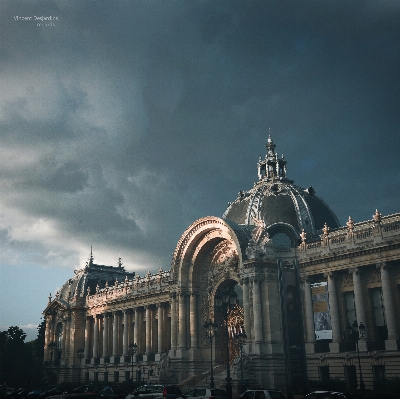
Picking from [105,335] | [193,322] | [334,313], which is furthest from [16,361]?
[334,313]

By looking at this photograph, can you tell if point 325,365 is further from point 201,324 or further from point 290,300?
point 201,324

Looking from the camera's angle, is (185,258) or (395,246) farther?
(185,258)

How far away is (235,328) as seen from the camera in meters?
52.5

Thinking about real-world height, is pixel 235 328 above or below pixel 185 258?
below

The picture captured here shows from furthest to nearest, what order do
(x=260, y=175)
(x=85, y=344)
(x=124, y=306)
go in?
(x=85, y=344)
(x=124, y=306)
(x=260, y=175)

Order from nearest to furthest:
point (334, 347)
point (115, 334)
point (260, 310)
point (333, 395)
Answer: point (333, 395) → point (334, 347) → point (260, 310) → point (115, 334)

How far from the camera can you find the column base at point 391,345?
3794 centimetres

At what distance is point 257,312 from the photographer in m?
45.1

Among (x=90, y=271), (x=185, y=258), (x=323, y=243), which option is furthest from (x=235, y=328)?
(x=90, y=271)

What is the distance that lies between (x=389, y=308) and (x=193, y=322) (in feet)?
71.3

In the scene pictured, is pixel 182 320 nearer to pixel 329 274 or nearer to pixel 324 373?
pixel 324 373

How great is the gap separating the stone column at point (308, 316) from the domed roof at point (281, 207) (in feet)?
23.2

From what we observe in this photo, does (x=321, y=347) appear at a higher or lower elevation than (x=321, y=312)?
lower

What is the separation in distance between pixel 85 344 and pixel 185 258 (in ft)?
99.6
